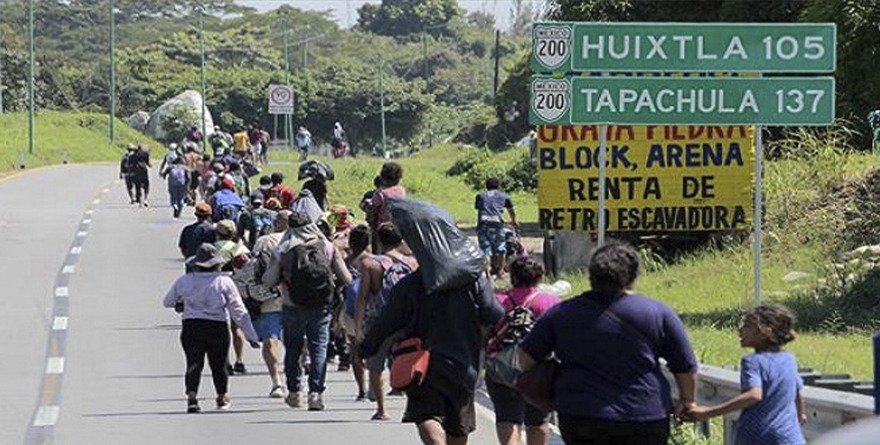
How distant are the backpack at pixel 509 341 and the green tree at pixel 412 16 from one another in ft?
488

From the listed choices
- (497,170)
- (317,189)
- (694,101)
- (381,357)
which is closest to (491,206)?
(317,189)

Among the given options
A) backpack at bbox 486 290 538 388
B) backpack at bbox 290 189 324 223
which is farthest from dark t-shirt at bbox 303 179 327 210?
backpack at bbox 486 290 538 388

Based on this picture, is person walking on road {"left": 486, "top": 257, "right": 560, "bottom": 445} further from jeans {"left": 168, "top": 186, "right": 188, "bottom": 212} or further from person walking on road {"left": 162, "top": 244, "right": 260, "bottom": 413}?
jeans {"left": 168, "top": 186, "right": 188, "bottom": 212}

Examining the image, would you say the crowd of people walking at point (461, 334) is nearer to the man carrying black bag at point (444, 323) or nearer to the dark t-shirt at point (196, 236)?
the man carrying black bag at point (444, 323)

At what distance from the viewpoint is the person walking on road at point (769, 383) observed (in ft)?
26.5

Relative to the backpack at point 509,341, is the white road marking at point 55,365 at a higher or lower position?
lower

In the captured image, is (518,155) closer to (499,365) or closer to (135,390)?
(135,390)

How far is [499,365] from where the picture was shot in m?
10.1

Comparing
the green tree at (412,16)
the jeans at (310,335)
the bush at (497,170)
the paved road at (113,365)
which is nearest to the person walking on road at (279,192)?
the paved road at (113,365)

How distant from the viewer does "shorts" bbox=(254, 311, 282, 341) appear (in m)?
15.9

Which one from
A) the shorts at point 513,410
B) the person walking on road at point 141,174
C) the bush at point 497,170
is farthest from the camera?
the bush at point 497,170

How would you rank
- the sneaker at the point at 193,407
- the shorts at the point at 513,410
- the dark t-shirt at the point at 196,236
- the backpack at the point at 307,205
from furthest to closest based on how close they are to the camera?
the backpack at the point at 307,205 < the dark t-shirt at the point at 196,236 < the sneaker at the point at 193,407 < the shorts at the point at 513,410

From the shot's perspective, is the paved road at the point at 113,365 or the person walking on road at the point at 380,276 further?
the paved road at the point at 113,365

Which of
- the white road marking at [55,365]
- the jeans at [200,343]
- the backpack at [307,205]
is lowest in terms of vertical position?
the white road marking at [55,365]
